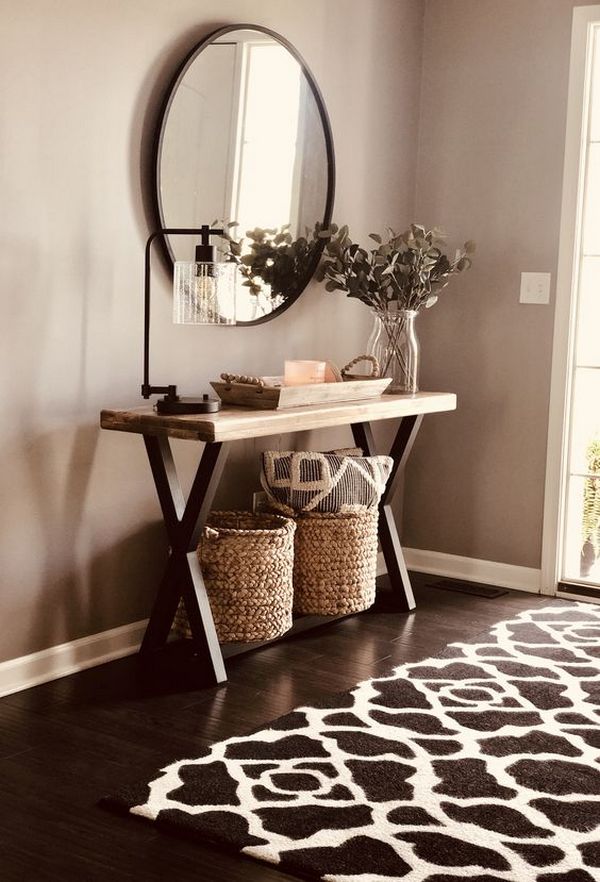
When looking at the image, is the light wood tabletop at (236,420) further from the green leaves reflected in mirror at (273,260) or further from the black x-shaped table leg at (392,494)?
the green leaves reflected in mirror at (273,260)

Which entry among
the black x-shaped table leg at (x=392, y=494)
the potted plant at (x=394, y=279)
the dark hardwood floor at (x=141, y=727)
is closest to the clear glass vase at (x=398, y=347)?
the potted plant at (x=394, y=279)

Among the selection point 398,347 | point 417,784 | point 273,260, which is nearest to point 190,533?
point 417,784

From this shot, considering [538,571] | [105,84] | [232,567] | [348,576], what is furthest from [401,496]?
[105,84]

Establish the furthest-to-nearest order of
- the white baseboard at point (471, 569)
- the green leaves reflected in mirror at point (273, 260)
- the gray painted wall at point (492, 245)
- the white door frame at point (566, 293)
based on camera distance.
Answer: the white baseboard at point (471, 569) → the gray painted wall at point (492, 245) → the white door frame at point (566, 293) → the green leaves reflected in mirror at point (273, 260)

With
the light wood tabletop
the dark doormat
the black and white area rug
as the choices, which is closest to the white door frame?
the dark doormat

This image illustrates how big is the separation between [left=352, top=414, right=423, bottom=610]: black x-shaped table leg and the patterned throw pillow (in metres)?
0.30

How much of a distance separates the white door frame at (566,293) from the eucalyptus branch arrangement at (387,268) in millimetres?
516

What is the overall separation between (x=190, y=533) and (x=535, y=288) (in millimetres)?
1822

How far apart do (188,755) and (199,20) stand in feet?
6.95

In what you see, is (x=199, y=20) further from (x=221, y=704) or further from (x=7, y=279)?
(x=221, y=704)

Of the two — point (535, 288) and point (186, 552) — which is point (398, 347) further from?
point (186, 552)

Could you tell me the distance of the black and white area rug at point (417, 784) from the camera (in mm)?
2100

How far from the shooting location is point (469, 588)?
13.8 ft

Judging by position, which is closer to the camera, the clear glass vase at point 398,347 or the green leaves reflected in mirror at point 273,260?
the green leaves reflected in mirror at point 273,260
